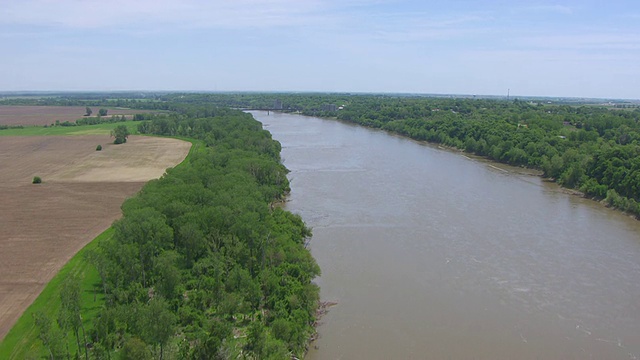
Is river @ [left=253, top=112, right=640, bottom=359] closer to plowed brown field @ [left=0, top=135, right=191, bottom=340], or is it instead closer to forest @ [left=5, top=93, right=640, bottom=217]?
forest @ [left=5, top=93, right=640, bottom=217]

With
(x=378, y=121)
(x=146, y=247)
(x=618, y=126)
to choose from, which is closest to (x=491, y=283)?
(x=146, y=247)

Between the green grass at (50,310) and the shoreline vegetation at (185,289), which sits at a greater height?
the shoreline vegetation at (185,289)

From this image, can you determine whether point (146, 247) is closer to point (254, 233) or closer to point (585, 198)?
point (254, 233)

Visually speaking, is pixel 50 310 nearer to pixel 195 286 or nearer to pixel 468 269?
pixel 195 286

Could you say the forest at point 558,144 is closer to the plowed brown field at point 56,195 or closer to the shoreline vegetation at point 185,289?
the shoreline vegetation at point 185,289

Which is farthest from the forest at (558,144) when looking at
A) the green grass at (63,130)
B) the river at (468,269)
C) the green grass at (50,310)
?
the green grass at (63,130)

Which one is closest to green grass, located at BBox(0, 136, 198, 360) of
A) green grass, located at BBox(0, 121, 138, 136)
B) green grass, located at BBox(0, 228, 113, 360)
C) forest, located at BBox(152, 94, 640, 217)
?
green grass, located at BBox(0, 228, 113, 360)

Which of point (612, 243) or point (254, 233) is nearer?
point (254, 233)
